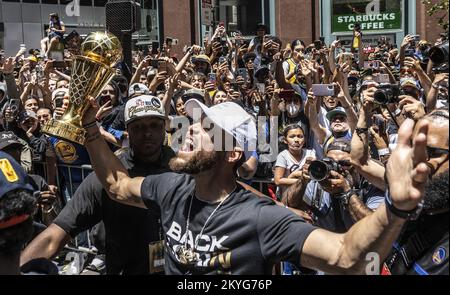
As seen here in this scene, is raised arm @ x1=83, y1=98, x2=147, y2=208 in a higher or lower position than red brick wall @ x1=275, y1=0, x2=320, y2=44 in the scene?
lower

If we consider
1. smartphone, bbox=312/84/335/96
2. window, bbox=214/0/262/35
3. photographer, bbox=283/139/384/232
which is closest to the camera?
photographer, bbox=283/139/384/232

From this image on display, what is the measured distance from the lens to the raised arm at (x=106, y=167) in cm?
345

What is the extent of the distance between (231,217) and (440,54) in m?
1.19

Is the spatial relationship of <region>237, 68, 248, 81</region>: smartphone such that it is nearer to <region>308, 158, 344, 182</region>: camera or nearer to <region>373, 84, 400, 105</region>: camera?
<region>373, 84, 400, 105</region>: camera

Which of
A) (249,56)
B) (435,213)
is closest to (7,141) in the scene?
(435,213)

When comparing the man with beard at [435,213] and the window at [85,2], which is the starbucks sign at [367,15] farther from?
the man with beard at [435,213]

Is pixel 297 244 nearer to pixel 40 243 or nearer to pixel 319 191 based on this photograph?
pixel 40 243

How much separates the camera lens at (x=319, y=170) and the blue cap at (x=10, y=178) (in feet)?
5.62

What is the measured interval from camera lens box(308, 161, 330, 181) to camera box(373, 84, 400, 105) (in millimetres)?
675

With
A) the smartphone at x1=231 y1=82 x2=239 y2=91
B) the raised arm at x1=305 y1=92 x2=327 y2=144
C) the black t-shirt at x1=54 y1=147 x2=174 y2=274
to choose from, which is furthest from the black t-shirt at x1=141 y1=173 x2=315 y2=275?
the smartphone at x1=231 y1=82 x2=239 y2=91

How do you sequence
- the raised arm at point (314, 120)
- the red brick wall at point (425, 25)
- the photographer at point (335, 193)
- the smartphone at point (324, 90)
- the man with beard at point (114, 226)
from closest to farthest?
1. the man with beard at point (114, 226)
2. the photographer at point (335, 193)
3. the smartphone at point (324, 90)
4. the raised arm at point (314, 120)
5. the red brick wall at point (425, 25)

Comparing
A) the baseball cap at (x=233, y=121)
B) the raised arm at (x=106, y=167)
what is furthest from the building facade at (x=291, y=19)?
the baseball cap at (x=233, y=121)

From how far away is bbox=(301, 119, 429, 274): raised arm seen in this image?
6.91 ft
